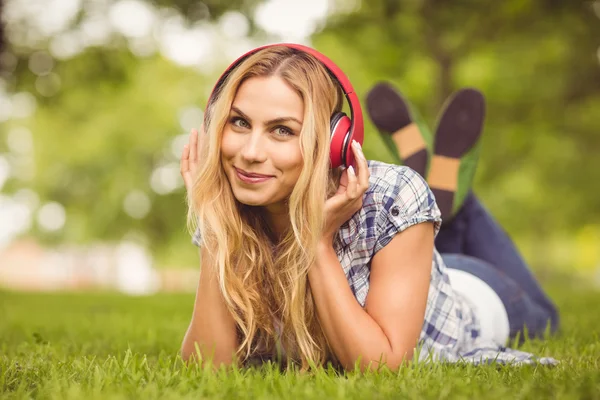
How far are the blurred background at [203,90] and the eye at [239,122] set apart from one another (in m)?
1.43

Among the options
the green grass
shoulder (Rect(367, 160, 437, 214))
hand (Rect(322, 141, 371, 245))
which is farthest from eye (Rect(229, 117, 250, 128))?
the green grass

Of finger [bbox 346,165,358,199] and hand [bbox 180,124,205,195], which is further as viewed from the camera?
hand [bbox 180,124,205,195]

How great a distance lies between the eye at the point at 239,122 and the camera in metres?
2.27

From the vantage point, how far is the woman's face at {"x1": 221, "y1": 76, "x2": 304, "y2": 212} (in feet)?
7.16

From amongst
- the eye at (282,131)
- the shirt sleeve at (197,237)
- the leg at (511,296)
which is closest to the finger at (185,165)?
the shirt sleeve at (197,237)

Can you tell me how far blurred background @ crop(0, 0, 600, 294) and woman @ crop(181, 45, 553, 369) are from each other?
1.26 metres

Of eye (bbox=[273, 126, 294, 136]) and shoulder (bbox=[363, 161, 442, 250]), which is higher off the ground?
eye (bbox=[273, 126, 294, 136])

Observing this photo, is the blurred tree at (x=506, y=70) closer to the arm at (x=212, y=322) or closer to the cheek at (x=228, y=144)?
the cheek at (x=228, y=144)

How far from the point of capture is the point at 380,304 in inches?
86.0

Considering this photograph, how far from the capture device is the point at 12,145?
1778cm

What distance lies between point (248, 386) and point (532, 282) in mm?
2395

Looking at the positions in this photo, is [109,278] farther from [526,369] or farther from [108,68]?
[526,369]

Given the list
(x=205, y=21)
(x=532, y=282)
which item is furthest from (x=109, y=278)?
(x=532, y=282)

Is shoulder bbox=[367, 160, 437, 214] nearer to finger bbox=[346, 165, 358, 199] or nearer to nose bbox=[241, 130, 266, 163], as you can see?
finger bbox=[346, 165, 358, 199]
